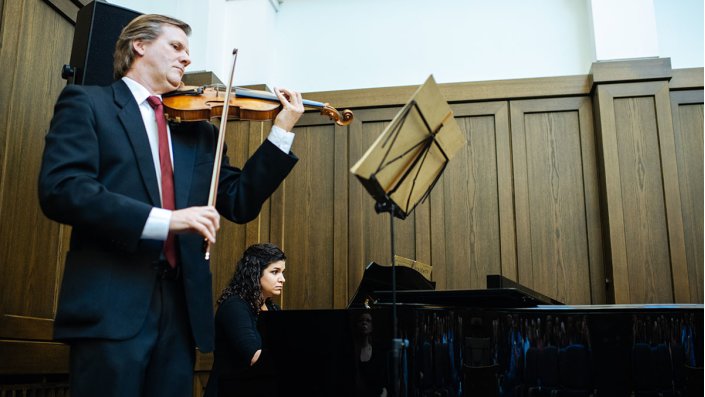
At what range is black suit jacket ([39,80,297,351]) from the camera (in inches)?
62.5

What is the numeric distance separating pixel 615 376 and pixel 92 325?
1533mm

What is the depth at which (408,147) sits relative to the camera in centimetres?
204

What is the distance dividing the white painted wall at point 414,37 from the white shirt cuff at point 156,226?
10.3ft

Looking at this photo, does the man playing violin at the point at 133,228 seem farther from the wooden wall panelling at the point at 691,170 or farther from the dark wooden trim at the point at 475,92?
the wooden wall panelling at the point at 691,170

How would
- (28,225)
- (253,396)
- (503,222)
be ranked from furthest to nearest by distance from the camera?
(503,222), (28,225), (253,396)

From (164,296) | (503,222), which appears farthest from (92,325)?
(503,222)

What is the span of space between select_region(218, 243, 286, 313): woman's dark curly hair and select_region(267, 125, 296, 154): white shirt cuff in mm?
1621

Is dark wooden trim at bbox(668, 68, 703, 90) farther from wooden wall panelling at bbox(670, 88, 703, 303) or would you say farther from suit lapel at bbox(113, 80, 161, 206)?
suit lapel at bbox(113, 80, 161, 206)

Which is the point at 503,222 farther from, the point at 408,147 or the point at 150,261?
the point at 150,261

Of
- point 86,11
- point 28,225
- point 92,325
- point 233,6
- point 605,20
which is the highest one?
point 233,6

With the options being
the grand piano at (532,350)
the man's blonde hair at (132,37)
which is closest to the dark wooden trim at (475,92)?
the grand piano at (532,350)

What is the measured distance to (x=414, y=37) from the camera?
488 centimetres

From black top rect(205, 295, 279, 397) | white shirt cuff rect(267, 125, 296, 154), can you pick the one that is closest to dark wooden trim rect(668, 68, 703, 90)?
black top rect(205, 295, 279, 397)

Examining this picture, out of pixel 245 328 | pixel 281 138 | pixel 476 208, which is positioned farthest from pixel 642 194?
pixel 281 138
